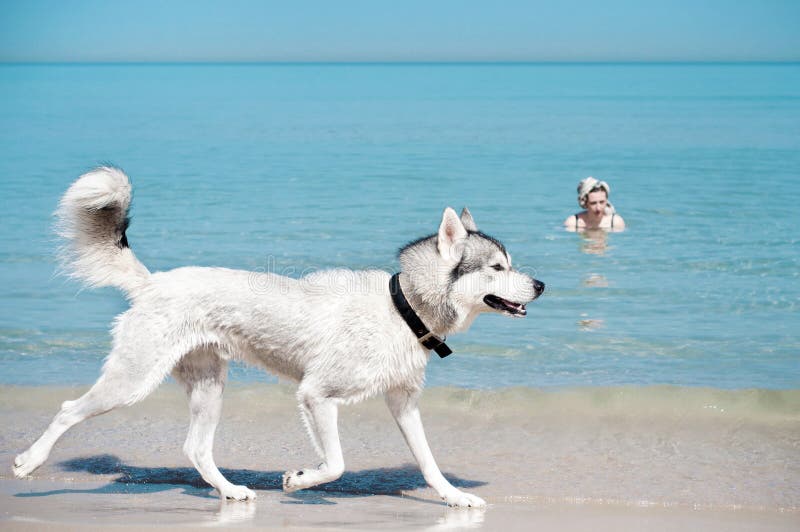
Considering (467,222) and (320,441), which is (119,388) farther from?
(467,222)

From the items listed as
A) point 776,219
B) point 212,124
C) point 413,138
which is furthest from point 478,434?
point 212,124

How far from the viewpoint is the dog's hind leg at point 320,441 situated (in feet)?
17.1

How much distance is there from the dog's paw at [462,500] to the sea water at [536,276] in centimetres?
39

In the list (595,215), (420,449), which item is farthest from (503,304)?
(595,215)

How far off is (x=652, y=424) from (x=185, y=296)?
3396 mm

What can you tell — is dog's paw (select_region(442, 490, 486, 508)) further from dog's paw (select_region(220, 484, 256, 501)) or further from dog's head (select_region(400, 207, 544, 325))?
dog's paw (select_region(220, 484, 256, 501))

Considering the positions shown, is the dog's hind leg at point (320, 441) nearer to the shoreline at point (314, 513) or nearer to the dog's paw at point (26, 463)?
the shoreline at point (314, 513)

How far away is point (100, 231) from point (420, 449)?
217cm

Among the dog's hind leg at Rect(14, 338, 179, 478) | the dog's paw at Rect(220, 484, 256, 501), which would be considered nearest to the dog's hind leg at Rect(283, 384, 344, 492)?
the dog's paw at Rect(220, 484, 256, 501)

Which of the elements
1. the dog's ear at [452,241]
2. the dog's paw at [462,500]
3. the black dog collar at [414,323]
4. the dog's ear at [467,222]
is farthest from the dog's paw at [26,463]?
the dog's ear at [467,222]

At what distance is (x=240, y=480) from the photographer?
19.8 feet

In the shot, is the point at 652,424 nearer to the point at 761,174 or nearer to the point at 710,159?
the point at 761,174

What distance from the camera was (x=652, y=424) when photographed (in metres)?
6.92

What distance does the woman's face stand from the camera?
1531 cm
